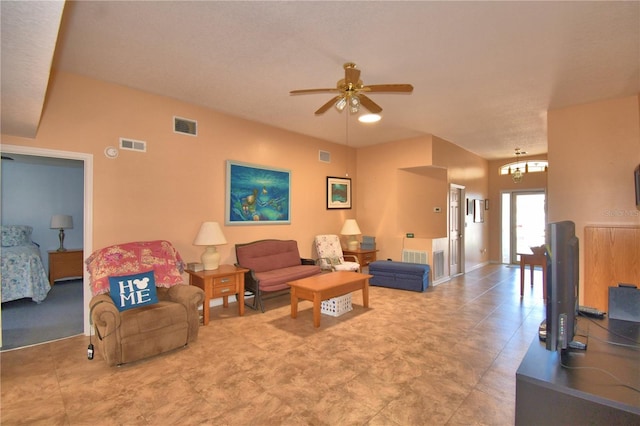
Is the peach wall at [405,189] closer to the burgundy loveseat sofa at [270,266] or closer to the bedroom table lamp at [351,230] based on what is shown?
the bedroom table lamp at [351,230]

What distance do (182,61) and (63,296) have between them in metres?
4.50

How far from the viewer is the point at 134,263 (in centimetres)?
335

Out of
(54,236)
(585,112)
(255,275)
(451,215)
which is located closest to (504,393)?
(255,275)

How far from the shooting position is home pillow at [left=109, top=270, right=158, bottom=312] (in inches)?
117

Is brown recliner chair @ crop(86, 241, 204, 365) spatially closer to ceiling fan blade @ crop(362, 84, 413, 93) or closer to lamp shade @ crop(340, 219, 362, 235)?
ceiling fan blade @ crop(362, 84, 413, 93)

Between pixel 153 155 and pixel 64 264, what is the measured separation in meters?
3.96

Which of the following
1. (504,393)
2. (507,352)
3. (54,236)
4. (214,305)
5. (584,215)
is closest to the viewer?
(504,393)

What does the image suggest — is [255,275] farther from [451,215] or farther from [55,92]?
[451,215]

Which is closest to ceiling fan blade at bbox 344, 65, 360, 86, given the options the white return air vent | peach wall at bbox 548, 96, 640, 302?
peach wall at bbox 548, 96, 640, 302

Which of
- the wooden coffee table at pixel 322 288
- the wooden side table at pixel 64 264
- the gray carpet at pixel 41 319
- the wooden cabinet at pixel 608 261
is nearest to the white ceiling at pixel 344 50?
the wooden cabinet at pixel 608 261

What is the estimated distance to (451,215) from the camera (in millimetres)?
6766

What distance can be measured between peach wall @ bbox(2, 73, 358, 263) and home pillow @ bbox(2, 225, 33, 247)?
11.5 feet

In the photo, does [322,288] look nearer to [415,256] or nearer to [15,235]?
[415,256]

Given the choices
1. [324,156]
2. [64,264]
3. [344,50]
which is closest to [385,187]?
[324,156]
